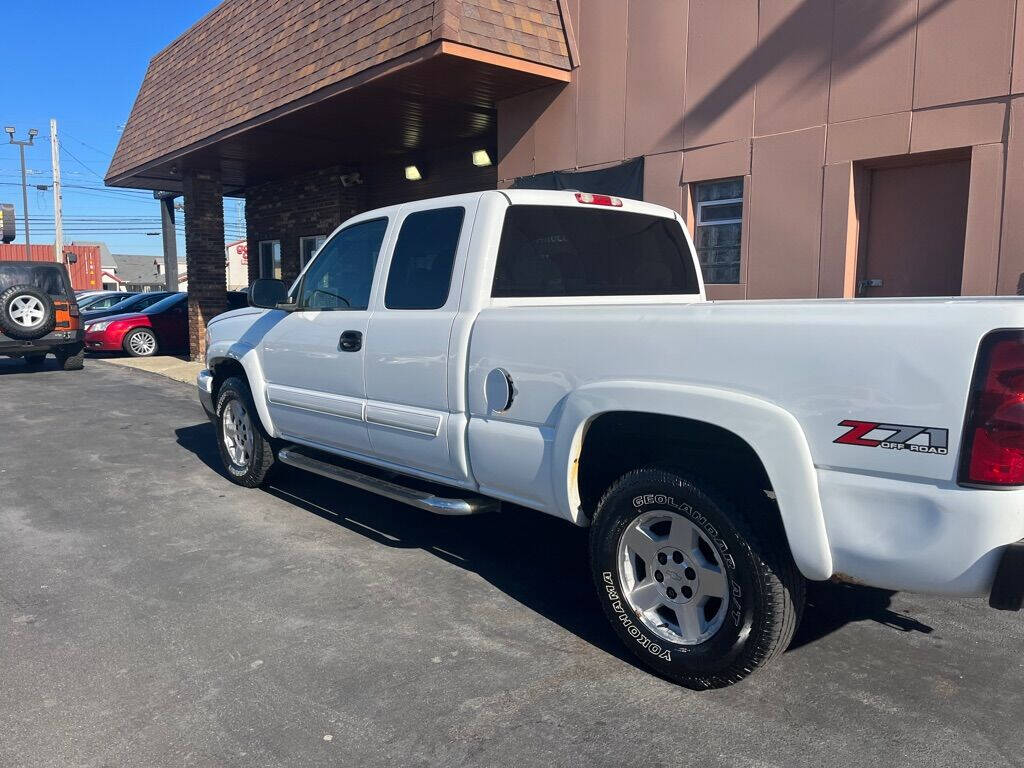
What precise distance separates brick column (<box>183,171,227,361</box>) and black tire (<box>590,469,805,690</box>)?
532 inches

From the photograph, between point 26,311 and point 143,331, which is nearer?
point 26,311

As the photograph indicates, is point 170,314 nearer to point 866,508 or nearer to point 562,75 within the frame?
point 562,75

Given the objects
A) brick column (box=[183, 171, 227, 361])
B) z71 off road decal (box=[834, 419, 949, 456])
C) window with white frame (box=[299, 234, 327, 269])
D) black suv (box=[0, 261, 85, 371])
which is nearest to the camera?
z71 off road decal (box=[834, 419, 949, 456])

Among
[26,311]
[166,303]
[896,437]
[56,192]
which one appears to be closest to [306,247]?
[166,303]

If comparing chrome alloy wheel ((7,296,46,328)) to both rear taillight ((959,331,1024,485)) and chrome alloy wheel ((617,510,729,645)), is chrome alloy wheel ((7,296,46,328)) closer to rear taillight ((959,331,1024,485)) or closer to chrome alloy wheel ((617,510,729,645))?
chrome alloy wheel ((617,510,729,645))

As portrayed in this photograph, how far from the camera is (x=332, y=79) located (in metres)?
9.22

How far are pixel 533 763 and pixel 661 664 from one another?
0.74 metres

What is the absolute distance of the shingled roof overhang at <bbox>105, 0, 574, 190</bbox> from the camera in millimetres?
8258

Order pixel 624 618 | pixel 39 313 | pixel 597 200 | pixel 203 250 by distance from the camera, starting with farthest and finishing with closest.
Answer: pixel 203 250 → pixel 39 313 → pixel 597 200 → pixel 624 618

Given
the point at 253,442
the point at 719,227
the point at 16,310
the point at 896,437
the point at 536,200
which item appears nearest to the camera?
the point at 896,437

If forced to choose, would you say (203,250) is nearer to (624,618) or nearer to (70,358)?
(70,358)

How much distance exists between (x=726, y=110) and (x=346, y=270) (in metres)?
4.37

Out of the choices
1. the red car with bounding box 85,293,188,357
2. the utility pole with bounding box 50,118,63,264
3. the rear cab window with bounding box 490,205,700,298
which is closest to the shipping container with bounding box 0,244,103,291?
the utility pole with bounding box 50,118,63,264

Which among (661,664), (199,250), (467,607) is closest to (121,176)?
(199,250)
